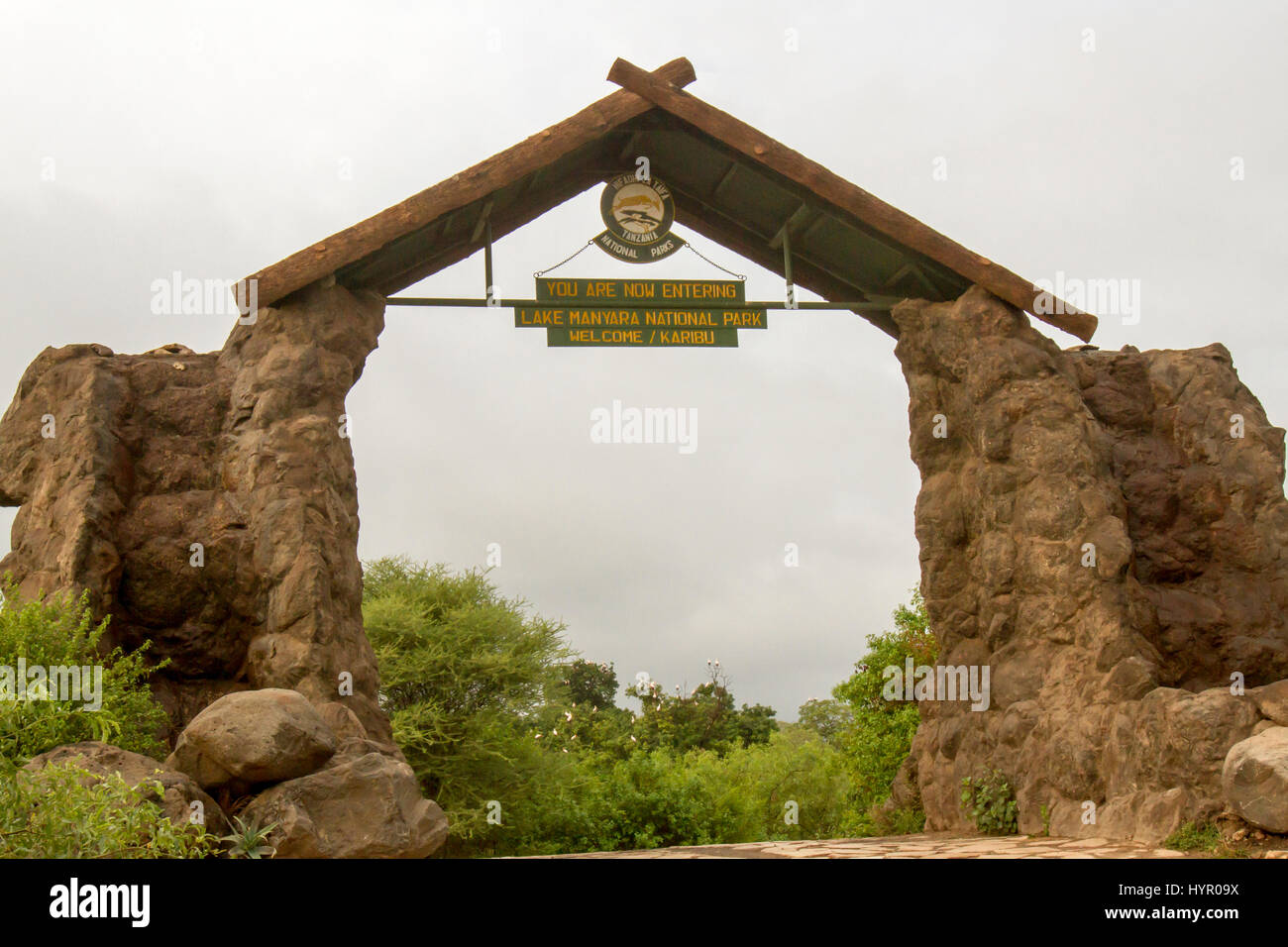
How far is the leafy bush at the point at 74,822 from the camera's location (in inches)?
240

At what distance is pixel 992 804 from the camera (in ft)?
40.9

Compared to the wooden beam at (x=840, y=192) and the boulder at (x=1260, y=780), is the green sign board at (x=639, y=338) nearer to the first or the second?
the wooden beam at (x=840, y=192)

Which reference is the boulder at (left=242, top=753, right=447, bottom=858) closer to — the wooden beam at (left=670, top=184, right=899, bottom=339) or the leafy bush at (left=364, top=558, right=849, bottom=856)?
the wooden beam at (left=670, top=184, right=899, bottom=339)

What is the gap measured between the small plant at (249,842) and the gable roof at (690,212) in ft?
18.8

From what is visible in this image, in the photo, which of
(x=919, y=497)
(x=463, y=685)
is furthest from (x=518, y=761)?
(x=919, y=497)

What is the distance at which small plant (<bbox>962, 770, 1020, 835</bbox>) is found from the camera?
12.2 meters

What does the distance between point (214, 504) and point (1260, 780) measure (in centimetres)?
941

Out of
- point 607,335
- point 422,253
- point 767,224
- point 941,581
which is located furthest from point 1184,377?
point 422,253

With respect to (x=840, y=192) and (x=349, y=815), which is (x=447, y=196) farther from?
(x=349, y=815)

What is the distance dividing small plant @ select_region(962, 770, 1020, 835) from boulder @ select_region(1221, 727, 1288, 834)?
11.4ft

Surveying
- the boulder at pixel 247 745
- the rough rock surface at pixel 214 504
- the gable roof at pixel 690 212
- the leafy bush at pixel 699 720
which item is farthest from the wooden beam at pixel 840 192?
the leafy bush at pixel 699 720

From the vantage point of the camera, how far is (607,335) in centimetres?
1323
